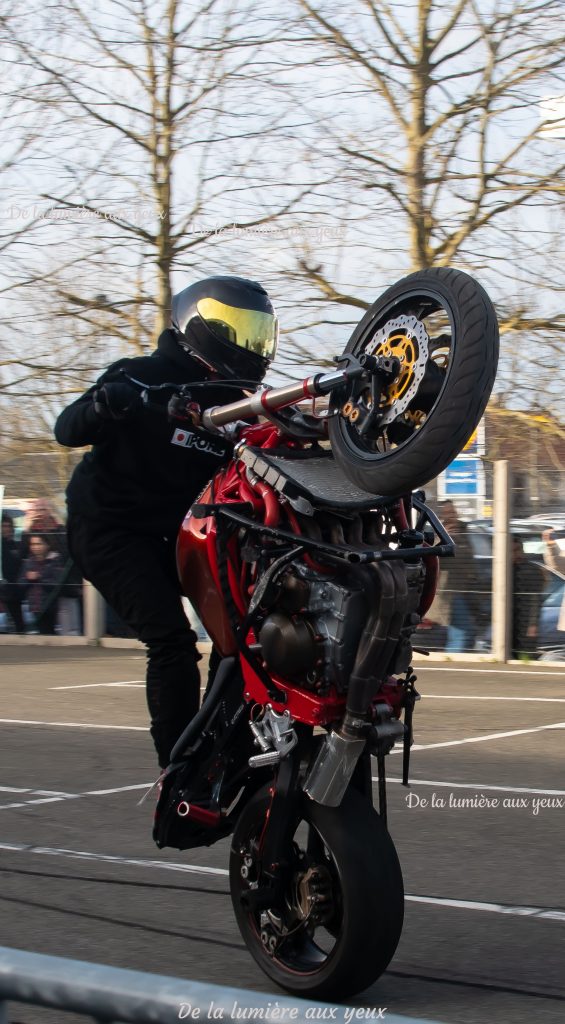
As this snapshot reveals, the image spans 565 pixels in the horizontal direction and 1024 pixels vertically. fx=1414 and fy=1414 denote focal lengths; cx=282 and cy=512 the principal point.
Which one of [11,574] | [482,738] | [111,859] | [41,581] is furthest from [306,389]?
[11,574]

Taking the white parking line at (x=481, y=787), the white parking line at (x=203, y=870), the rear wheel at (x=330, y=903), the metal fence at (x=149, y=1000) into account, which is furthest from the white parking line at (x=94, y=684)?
the metal fence at (x=149, y=1000)

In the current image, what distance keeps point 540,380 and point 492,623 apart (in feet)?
12.1

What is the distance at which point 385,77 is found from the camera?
53.4 ft

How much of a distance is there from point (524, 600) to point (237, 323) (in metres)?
9.57

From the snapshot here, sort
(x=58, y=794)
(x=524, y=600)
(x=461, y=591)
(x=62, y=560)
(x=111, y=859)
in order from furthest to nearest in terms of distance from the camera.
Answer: (x=62, y=560)
(x=461, y=591)
(x=524, y=600)
(x=58, y=794)
(x=111, y=859)

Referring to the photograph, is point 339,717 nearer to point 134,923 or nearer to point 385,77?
point 134,923

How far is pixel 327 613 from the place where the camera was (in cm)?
346

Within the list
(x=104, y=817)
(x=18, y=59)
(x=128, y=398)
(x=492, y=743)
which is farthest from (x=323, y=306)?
(x=128, y=398)

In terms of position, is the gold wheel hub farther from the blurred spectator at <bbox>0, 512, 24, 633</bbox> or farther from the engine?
the blurred spectator at <bbox>0, 512, 24, 633</bbox>

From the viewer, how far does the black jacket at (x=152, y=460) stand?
4.30m

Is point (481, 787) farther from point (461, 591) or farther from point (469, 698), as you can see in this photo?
point (461, 591)

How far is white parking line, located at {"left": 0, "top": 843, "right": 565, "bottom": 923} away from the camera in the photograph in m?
4.27

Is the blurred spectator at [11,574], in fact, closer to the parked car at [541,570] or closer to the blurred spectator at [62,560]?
the blurred spectator at [62,560]

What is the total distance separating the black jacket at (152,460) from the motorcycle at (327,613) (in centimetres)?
50
